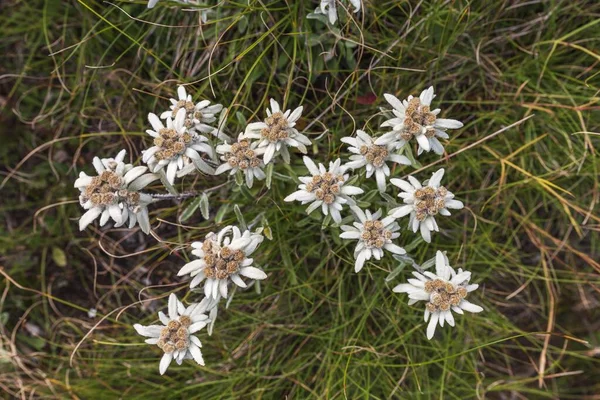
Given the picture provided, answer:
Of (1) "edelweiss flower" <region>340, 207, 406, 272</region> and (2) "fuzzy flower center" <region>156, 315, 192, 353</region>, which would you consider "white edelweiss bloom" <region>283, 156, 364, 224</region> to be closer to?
(1) "edelweiss flower" <region>340, 207, 406, 272</region>

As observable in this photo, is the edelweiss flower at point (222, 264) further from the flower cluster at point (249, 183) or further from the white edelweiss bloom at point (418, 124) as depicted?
the white edelweiss bloom at point (418, 124)

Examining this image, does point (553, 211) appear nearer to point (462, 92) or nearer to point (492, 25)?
point (462, 92)

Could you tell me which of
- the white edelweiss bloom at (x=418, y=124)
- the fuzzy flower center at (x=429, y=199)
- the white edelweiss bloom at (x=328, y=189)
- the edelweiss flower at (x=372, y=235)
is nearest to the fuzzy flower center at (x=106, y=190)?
the white edelweiss bloom at (x=328, y=189)

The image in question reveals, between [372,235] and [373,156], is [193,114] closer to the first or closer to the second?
[373,156]

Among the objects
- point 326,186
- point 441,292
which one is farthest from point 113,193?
point 441,292

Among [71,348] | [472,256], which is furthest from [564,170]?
[71,348]

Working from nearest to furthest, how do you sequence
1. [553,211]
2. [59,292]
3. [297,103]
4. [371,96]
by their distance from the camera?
1. [371,96]
2. [297,103]
3. [553,211]
4. [59,292]
